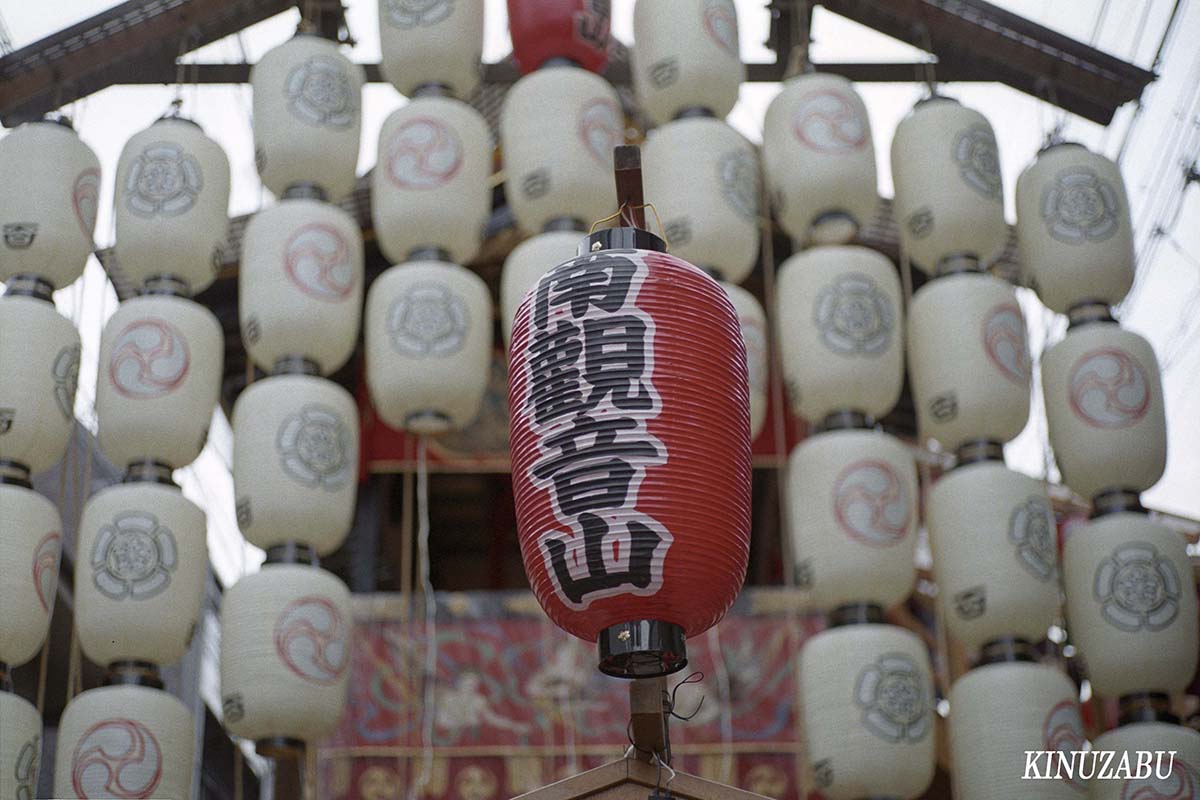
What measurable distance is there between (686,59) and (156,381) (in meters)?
2.32

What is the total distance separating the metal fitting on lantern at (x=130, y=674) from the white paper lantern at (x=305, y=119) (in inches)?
73.1

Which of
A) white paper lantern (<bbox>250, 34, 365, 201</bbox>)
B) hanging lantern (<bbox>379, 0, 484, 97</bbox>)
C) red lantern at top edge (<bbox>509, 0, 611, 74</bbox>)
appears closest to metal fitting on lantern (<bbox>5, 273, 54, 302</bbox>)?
white paper lantern (<bbox>250, 34, 365, 201</bbox>)

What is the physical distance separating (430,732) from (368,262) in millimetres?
2619

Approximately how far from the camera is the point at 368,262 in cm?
750

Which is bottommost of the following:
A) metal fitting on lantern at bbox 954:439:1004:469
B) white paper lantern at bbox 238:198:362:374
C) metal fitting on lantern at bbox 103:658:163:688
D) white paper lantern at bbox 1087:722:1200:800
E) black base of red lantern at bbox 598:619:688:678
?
white paper lantern at bbox 1087:722:1200:800

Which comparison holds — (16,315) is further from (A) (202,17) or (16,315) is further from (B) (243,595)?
(A) (202,17)

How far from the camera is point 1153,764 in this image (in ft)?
14.9

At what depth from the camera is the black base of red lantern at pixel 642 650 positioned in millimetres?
2623

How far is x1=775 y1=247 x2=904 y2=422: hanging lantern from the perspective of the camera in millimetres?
5090

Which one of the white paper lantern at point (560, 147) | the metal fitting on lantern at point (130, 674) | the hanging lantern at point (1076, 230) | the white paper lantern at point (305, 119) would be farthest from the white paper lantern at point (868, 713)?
the white paper lantern at point (305, 119)

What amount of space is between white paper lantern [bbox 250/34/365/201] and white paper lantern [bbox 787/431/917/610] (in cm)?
209

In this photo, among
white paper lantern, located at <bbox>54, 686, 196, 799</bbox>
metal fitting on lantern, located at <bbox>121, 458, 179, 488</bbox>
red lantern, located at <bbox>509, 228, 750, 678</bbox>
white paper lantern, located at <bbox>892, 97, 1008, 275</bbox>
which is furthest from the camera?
white paper lantern, located at <bbox>892, 97, 1008, 275</bbox>

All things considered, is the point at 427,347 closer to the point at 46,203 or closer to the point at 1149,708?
the point at 46,203

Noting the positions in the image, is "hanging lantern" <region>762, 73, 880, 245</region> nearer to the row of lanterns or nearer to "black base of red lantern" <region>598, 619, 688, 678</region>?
the row of lanterns
